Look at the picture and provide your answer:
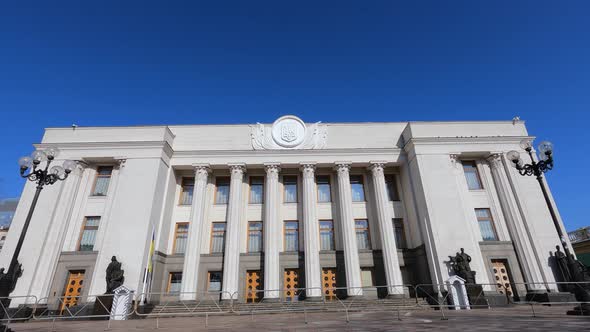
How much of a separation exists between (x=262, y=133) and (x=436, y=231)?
41.6ft

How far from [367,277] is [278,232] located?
20.4ft

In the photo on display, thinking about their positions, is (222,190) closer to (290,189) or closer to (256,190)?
(256,190)

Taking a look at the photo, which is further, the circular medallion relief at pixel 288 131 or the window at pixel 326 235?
the circular medallion relief at pixel 288 131

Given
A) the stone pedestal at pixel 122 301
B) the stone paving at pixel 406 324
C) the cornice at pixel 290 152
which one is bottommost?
the stone paving at pixel 406 324

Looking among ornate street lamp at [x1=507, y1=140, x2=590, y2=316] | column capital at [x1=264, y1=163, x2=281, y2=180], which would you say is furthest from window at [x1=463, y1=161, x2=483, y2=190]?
column capital at [x1=264, y1=163, x2=281, y2=180]

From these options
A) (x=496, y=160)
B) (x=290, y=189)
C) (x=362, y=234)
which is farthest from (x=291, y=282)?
(x=496, y=160)

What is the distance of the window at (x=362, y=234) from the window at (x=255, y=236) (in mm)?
6389

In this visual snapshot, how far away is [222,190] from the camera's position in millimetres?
21438

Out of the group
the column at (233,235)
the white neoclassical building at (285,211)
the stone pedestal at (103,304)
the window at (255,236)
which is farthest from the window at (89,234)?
the window at (255,236)

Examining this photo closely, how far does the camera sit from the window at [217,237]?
64.0 feet

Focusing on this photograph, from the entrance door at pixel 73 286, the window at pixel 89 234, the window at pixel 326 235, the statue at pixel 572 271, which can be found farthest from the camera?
the window at pixel 326 235

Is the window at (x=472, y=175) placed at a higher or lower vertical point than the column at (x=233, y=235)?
higher

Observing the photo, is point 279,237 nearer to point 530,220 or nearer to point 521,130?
point 530,220

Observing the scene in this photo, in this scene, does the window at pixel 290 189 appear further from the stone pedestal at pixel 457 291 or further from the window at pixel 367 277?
the stone pedestal at pixel 457 291
